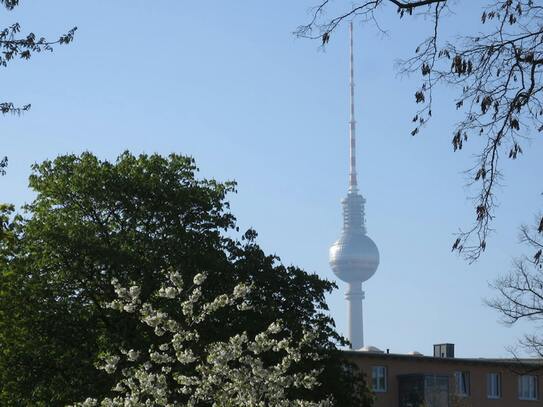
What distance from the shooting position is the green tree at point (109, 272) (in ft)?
148

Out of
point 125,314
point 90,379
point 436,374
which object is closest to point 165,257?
point 125,314

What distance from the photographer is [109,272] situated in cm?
4688

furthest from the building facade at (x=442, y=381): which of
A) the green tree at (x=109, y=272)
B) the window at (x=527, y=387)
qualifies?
the green tree at (x=109, y=272)

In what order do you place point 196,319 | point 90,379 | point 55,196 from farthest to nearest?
point 55,196 → point 90,379 → point 196,319

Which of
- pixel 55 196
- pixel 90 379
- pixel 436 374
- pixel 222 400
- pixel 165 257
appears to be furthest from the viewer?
pixel 436 374

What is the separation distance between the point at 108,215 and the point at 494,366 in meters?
52.6

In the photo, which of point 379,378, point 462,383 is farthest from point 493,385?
point 379,378

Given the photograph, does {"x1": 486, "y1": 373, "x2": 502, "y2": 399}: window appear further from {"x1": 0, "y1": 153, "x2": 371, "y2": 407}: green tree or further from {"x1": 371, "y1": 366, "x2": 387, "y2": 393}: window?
{"x1": 0, "y1": 153, "x2": 371, "y2": 407}: green tree

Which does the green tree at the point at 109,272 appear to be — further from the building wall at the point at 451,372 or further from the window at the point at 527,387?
the window at the point at 527,387

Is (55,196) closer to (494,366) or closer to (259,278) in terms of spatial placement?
(259,278)

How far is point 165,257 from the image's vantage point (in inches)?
1837

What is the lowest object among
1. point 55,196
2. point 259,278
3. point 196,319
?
point 196,319

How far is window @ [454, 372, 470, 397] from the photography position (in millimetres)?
92688

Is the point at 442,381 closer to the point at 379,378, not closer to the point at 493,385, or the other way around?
the point at 379,378
